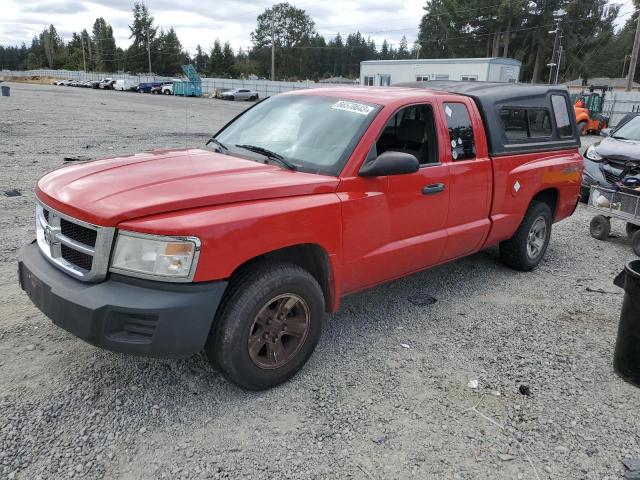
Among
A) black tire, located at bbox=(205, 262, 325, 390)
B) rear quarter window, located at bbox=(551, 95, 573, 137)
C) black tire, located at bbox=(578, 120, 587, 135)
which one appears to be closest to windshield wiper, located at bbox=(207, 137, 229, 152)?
black tire, located at bbox=(205, 262, 325, 390)

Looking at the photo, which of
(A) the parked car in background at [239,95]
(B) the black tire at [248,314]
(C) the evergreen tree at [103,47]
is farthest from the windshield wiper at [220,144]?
(C) the evergreen tree at [103,47]

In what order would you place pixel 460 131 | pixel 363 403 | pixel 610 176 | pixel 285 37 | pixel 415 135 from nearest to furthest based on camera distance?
pixel 363 403
pixel 415 135
pixel 460 131
pixel 610 176
pixel 285 37

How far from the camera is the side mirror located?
136 inches

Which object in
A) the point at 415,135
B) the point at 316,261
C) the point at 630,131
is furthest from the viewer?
the point at 630,131

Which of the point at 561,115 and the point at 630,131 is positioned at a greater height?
the point at 561,115

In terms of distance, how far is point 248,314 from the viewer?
292cm

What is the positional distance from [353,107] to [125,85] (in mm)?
60906

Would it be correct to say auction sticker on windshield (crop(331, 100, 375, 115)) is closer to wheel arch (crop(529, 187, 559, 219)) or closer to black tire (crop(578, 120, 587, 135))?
wheel arch (crop(529, 187, 559, 219))

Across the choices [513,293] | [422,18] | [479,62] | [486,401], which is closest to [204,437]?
[486,401]

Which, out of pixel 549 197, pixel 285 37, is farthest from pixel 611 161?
pixel 285 37

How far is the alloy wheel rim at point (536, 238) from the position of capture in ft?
18.3

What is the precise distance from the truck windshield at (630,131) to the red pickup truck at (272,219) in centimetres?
509

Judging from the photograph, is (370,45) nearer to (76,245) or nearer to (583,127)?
(583,127)

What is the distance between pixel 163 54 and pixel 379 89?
103021 mm
